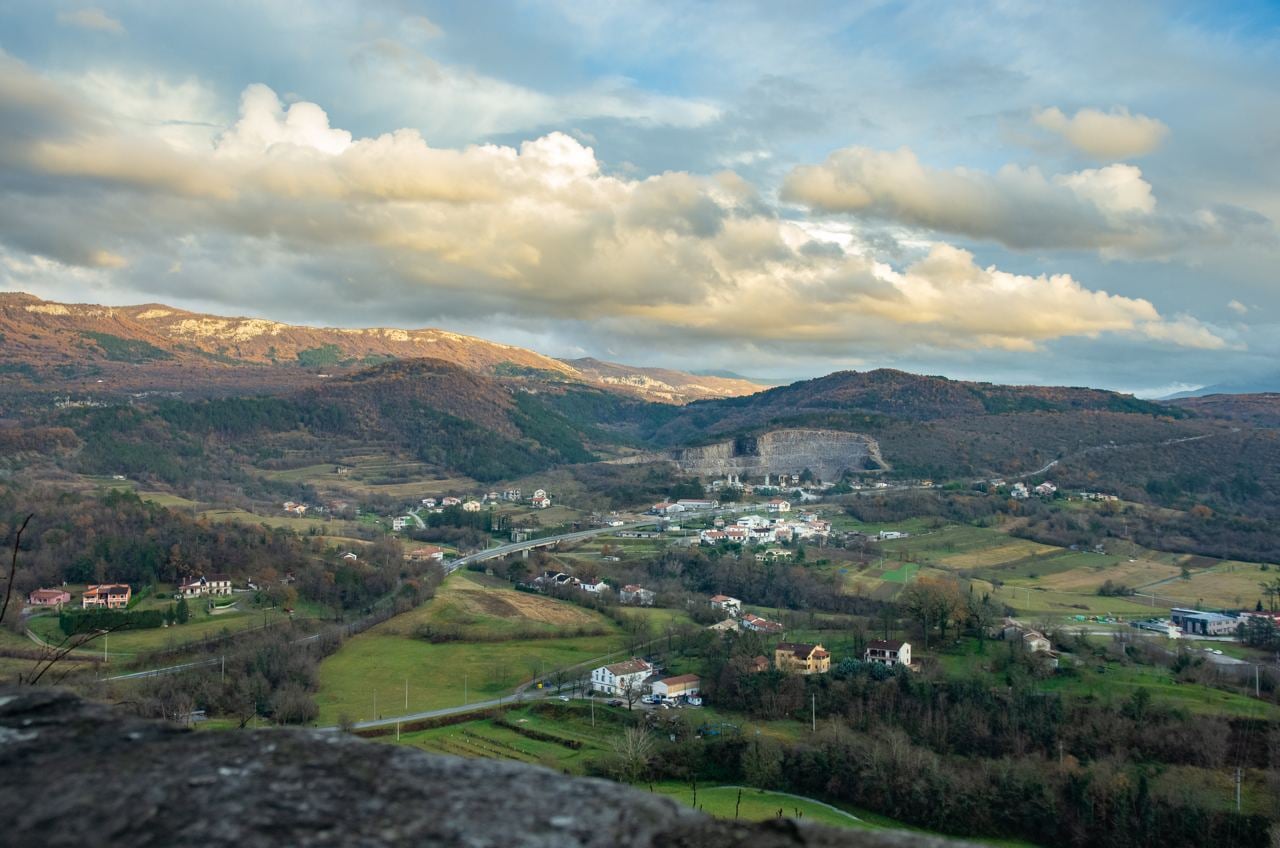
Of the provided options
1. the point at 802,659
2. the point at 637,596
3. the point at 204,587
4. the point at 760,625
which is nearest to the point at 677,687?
the point at 802,659

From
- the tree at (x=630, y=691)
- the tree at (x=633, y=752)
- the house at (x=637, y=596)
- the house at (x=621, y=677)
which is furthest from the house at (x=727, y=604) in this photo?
the tree at (x=633, y=752)

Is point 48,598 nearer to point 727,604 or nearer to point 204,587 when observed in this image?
point 204,587

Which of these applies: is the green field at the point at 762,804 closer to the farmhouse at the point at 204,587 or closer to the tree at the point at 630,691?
the tree at the point at 630,691

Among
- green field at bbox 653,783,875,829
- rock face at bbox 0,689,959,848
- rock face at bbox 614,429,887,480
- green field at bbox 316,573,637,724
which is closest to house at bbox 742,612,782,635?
green field at bbox 316,573,637,724

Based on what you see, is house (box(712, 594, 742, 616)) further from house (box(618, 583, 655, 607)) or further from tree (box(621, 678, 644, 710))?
tree (box(621, 678, 644, 710))

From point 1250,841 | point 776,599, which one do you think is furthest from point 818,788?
point 776,599

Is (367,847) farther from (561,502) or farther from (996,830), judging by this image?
(561,502)

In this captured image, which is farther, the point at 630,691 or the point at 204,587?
the point at 204,587
